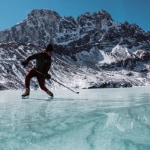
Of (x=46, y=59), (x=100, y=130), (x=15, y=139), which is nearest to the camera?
(x=15, y=139)

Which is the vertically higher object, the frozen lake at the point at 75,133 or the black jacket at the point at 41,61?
the black jacket at the point at 41,61

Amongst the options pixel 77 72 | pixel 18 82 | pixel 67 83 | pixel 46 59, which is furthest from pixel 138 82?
pixel 46 59

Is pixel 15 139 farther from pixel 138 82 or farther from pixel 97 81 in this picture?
pixel 138 82

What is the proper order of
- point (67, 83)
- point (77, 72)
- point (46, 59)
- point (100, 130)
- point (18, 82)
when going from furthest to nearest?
point (77, 72) < point (67, 83) < point (18, 82) < point (46, 59) < point (100, 130)

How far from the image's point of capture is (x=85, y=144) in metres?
5.16

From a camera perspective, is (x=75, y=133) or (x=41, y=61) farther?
(x=41, y=61)

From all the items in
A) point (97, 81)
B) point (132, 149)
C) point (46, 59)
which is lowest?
point (132, 149)

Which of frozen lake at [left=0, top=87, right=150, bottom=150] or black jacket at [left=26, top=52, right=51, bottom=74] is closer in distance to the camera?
frozen lake at [left=0, top=87, right=150, bottom=150]

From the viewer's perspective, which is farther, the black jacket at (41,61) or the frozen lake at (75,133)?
the black jacket at (41,61)

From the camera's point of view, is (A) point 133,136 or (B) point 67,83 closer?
(A) point 133,136

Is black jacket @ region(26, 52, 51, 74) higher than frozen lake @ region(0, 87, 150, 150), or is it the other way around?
black jacket @ region(26, 52, 51, 74)

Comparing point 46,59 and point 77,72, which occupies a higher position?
point 77,72

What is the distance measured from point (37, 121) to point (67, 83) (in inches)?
6111

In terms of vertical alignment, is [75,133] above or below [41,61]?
below
